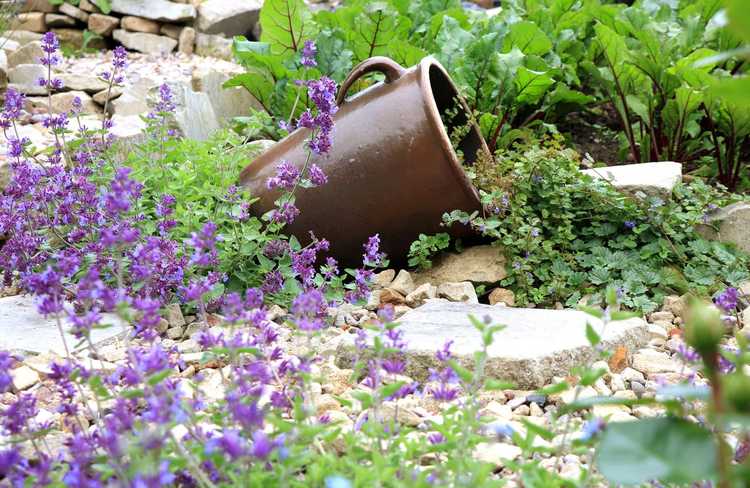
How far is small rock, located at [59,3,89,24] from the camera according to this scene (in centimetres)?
692

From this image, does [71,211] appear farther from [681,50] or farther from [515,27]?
[681,50]

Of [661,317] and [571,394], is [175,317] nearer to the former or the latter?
[571,394]

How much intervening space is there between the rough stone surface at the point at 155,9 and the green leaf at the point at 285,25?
3.11m

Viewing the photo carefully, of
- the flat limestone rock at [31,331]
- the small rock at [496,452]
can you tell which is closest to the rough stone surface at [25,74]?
the flat limestone rock at [31,331]

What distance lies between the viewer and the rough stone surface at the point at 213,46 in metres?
6.60

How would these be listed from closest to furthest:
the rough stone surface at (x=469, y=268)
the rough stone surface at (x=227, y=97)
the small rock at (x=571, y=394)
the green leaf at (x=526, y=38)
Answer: the small rock at (x=571, y=394), the rough stone surface at (x=469, y=268), the green leaf at (x=526, y=38), the rough stone surface at (x=227, y=97)

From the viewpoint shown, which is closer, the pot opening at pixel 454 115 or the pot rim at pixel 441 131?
the pot rim at pixel 441 131

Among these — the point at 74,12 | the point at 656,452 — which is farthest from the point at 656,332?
the point at 74,12

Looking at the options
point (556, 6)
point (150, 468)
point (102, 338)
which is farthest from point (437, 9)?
point (150, 468)

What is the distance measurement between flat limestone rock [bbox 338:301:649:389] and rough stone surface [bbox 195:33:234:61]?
462 centimetres

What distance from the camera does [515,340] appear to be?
208 centimetres

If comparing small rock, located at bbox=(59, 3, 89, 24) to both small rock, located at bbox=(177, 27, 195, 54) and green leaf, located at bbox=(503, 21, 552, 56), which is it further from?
green leaf, located at bbox=(503, 21, 552, 56)

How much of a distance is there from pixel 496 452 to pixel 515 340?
0.53 m

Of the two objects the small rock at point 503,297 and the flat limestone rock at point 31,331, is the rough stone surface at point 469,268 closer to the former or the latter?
the small rock at point 503,297
